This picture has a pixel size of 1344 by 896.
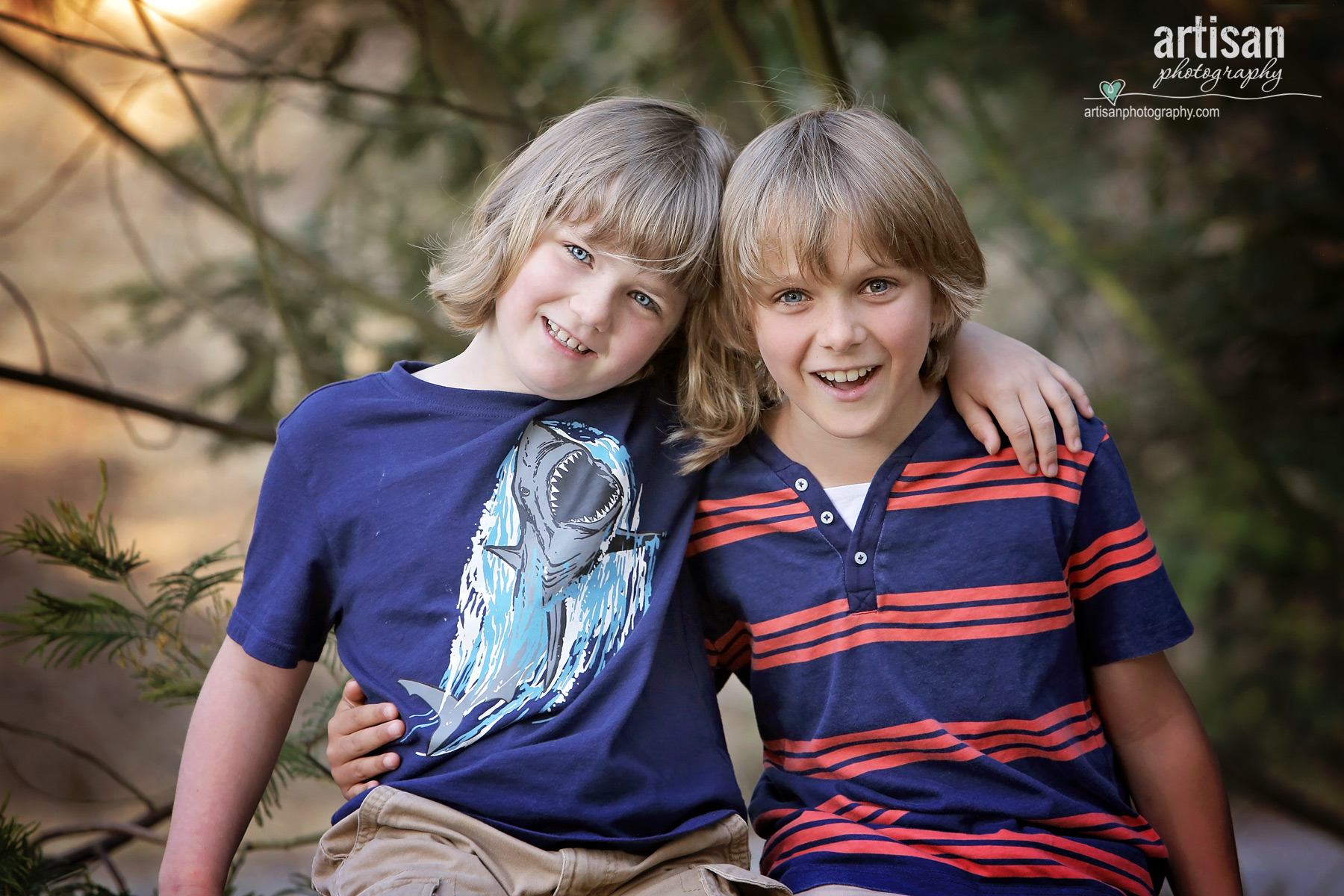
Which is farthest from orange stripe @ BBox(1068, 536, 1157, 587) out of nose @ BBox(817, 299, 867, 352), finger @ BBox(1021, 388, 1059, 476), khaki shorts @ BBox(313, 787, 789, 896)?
khaki shorts @ BBox(313, 787, 789, 896)

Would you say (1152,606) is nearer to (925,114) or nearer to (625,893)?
(625,893)

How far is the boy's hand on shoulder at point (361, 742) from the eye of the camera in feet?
3.90

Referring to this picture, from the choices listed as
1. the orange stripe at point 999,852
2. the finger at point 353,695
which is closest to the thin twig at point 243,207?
the finger at point 353,695

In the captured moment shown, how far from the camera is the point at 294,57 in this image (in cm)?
190

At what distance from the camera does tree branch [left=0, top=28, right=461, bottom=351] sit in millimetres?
1615

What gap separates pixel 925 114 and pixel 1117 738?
1.25 meters

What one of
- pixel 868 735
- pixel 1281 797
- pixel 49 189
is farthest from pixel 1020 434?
pixel 49 189

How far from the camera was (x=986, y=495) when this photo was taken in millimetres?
1256

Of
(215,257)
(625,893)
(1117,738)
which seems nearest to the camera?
(625,893)

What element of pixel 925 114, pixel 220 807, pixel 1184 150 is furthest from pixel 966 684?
pixel 1184 150

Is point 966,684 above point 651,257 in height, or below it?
below

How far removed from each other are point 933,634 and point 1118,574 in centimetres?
22

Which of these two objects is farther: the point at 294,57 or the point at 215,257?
the point at 215,257

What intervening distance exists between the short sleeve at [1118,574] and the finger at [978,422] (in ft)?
0.37
